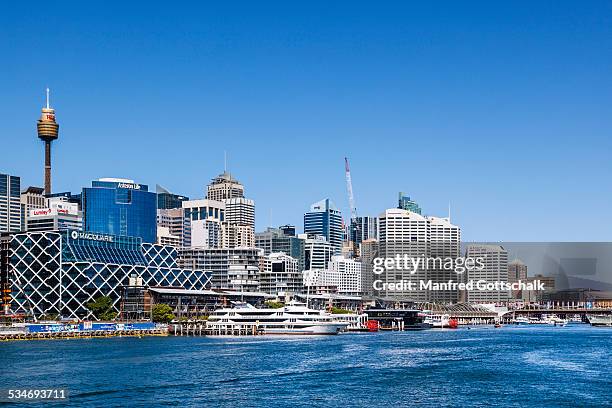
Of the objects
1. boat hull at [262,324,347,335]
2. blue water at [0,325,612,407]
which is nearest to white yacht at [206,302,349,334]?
boat hull at [262,324,347,335]

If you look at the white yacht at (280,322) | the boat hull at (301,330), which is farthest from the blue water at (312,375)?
the white yacht at (280,322)

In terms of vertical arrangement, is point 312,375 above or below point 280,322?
below

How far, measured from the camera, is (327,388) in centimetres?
8894

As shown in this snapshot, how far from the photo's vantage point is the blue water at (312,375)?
82.1 meters

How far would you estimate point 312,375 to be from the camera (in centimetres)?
9975

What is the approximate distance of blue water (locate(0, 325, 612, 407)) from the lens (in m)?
82.1

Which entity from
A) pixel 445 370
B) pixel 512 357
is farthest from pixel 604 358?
pixel 445 370

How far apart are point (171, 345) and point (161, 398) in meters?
75.1

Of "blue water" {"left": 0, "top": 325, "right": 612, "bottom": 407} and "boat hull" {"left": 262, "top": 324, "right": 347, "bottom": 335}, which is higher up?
"blue water" {"left": 0, "top": 325, "right": 612, "bottom": 407}

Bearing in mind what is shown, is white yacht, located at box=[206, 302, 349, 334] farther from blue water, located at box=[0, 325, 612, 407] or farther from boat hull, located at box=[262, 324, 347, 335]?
blue water, located at box=[0, 325, 612, 407]

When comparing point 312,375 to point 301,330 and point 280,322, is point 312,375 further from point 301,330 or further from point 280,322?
point 280,322

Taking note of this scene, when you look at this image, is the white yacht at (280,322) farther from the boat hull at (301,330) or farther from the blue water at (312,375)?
the blue water at (312,375)

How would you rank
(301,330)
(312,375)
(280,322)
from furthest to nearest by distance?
(280,322) < (301,330) < (312,375)

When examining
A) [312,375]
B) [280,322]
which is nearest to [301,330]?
[280,322]
